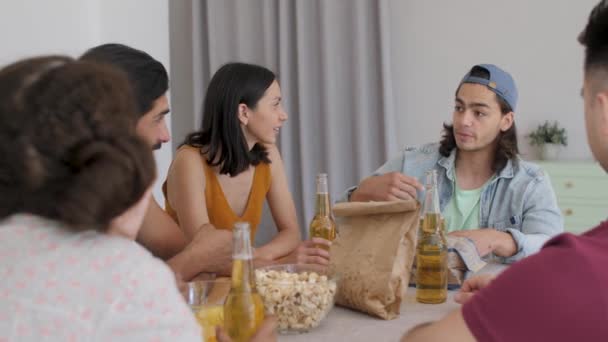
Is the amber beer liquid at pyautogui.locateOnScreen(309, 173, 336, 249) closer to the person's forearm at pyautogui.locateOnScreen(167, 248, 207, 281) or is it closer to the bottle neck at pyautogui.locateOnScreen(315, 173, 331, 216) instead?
the bottle neck at pyautogui.locateOnScreen(315, 173, 331, 216)

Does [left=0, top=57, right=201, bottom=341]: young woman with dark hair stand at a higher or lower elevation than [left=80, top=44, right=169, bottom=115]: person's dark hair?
lower

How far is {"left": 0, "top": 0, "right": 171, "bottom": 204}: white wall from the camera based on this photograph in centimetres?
288

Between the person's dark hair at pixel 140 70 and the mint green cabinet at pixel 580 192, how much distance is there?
2282 millimetres

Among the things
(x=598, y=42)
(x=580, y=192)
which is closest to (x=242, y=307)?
A: (x=598, y=42)

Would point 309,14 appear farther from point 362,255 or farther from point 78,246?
point 78,246

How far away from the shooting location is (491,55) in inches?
150

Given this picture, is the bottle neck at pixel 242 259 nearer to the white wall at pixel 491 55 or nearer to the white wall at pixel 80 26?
the white wall at pixel 80 26

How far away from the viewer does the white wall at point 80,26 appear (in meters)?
2.88

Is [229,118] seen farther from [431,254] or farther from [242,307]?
[242,307]

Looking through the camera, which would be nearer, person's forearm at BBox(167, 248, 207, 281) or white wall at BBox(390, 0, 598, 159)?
person's forearm at BBox(167, 248, 207, 281)

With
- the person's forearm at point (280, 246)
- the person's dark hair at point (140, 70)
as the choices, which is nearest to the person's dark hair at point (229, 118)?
the person's forearm at point (280, 246)

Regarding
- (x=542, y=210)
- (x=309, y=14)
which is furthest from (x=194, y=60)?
(x=542, y=210)

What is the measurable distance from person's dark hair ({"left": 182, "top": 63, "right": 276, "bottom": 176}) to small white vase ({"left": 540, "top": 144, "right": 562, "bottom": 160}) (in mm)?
1823

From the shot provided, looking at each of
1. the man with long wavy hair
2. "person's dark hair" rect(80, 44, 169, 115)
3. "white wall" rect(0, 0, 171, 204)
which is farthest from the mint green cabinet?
"person's dark hair" rect(80, 44, 169, 115)
